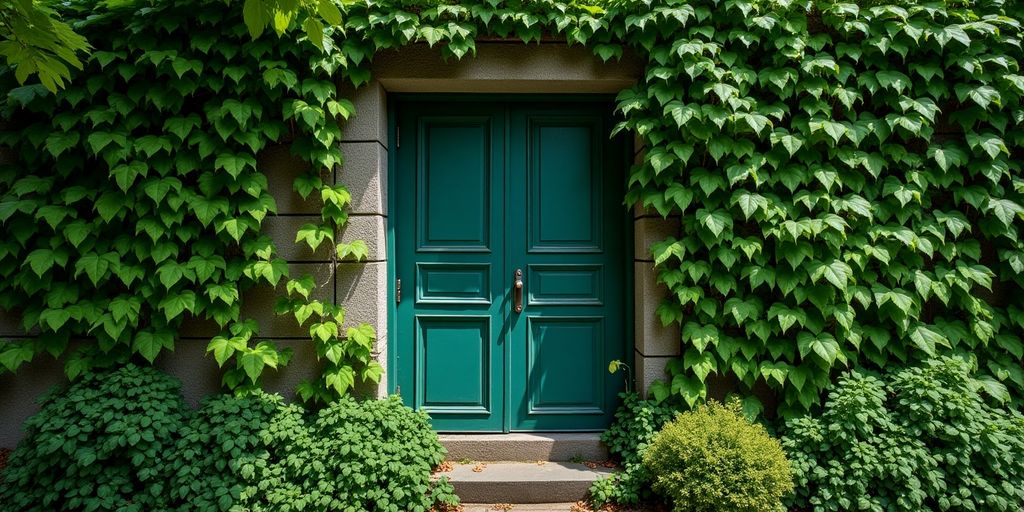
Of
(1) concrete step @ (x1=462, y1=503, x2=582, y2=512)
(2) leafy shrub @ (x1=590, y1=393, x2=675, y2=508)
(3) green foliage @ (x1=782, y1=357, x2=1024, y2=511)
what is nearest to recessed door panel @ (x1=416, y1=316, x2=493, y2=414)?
(1) concrete step @ (x1=462, y1=503, x2=582, y2=512)

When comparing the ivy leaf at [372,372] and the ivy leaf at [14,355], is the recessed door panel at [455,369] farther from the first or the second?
the ivy leaf at [14,355]

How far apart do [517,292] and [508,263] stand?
25cm

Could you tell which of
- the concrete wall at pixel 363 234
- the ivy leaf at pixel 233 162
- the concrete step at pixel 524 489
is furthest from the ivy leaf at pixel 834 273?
the ivy leaf at pixel 233 162

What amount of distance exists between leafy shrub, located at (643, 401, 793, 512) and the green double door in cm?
93

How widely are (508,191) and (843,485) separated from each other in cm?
311

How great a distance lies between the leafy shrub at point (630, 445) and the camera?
3559 millimetres

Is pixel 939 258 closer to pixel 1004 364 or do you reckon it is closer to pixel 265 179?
pixel 1004 364

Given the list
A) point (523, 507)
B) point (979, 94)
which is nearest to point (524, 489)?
point (523, 507)

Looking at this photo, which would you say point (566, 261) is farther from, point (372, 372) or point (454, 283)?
point (372, 372)

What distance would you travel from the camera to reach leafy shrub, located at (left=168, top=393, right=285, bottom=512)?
325 cm

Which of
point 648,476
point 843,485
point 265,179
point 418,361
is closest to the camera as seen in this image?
point 843,485

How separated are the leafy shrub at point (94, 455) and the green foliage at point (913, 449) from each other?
4224mm

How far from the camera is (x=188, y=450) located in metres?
3.33

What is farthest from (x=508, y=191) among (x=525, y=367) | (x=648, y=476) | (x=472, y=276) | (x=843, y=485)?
(x=843, y=485)
